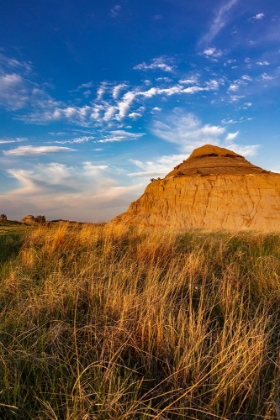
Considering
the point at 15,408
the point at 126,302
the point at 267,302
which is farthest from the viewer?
the point at 267,302

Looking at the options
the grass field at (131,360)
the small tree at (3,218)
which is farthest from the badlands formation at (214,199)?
the grass field at (131,360)

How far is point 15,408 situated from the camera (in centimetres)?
183

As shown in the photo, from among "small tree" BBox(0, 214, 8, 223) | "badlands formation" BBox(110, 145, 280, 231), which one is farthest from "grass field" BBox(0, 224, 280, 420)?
"badlands formation" BBox(110, 145, 280, 231)

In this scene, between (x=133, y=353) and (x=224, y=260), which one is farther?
(x=224, y=260)

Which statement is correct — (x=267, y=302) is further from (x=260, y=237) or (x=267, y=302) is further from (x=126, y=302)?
(x=260, y=237)

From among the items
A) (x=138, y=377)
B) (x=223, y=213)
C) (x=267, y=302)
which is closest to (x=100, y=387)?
(x=138, y=377)

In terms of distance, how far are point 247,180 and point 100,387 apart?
93.7 feet

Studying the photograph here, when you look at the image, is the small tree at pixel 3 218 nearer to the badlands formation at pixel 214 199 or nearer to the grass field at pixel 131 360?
the badlands formation at pixel 214 199

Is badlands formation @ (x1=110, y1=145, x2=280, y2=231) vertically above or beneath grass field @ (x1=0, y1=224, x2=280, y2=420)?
above

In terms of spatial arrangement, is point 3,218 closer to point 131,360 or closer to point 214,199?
point 214,199

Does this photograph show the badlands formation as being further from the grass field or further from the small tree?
the grass field

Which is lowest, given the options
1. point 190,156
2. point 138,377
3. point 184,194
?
point 138,377

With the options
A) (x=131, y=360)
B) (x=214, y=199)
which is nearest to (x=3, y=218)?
(x=214, y=199)

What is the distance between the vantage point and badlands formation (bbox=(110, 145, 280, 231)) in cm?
2695
